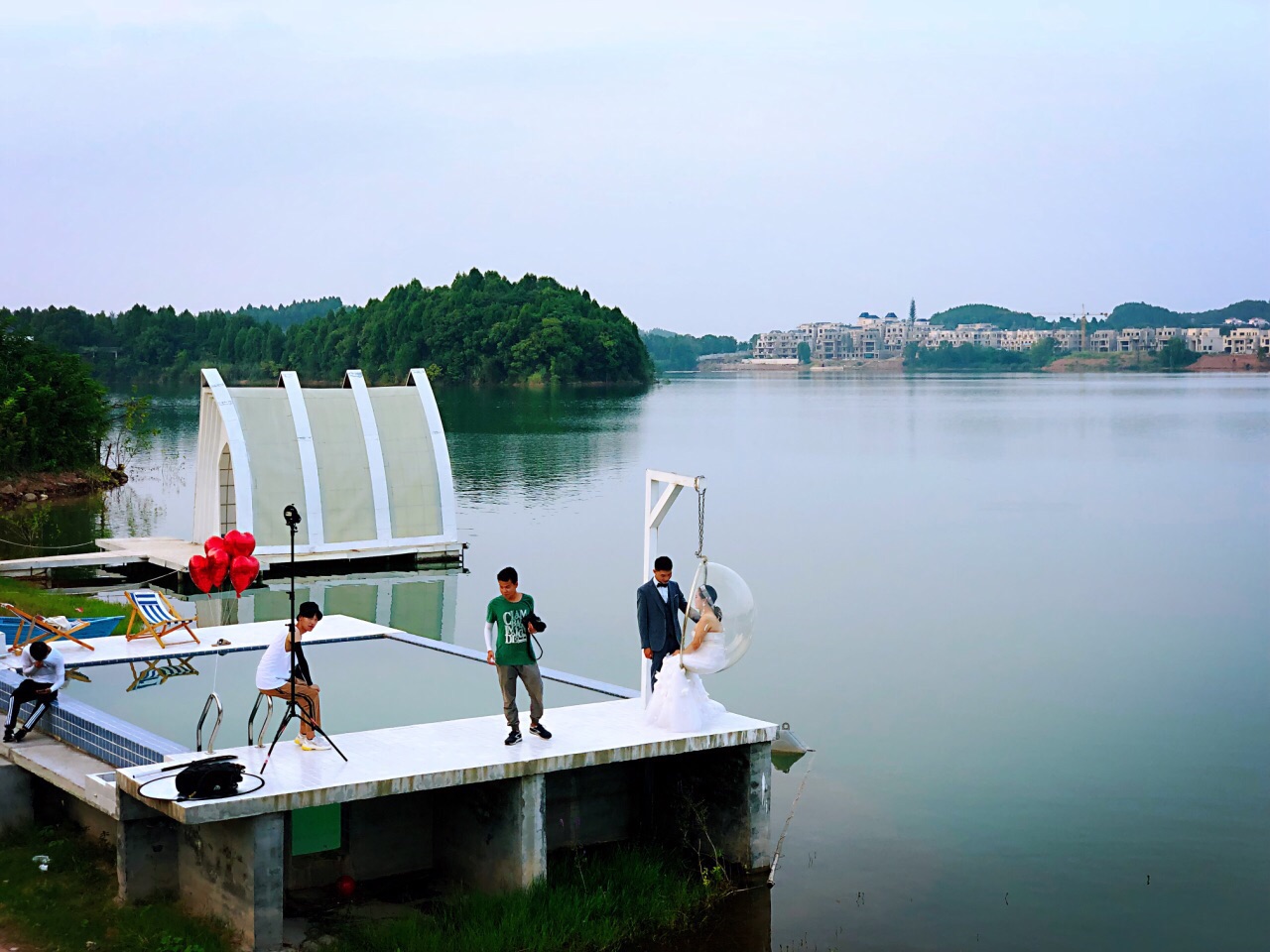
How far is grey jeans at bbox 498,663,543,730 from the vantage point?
11406 mm

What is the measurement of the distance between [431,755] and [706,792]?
255 centimetres

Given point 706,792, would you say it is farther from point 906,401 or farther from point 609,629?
point 906,401

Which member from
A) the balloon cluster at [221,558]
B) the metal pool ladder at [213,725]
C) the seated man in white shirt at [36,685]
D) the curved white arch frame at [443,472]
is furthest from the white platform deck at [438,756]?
the curved white arch frame at [443,472]

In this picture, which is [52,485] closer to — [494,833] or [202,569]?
[202,569]

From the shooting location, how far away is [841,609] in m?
26.1

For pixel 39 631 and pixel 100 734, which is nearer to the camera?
pixel 100 734

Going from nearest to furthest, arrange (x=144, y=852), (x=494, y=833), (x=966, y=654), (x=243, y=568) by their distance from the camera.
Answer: (x=144, y=852) < (x=494, y=833) < (x=243, y=568) < (x=966, y=654)

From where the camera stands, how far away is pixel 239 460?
26125 millimetres

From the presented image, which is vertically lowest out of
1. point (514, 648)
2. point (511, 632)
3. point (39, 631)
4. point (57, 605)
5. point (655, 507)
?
point (57, 605)

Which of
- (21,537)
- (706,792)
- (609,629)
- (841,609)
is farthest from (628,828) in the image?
(21,537)

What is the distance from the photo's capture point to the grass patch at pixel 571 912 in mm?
10312

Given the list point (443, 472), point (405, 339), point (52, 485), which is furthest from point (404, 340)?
point (443, 472)

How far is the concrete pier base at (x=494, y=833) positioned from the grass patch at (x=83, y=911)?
2002 mm

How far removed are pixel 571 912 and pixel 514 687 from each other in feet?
5.77
